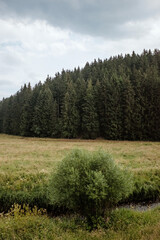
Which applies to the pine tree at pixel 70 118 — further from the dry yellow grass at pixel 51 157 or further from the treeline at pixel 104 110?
the dry yellow grass at pixel 51 157

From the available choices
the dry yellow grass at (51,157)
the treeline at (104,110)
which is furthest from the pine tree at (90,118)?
the dry yellow grass at (51,157)

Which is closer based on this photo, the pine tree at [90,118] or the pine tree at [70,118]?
the pine tree at [90,118]

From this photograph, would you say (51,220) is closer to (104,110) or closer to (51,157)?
(51,157)

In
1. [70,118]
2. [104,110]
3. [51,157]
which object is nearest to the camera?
[51,157]

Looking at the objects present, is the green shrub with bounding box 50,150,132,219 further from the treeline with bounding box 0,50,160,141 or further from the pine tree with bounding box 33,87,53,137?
the pine tree with bounding box 33,87,53,137

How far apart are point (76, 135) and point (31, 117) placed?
19451mm

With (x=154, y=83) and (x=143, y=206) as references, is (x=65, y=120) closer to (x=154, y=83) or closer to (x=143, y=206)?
(x=154, y=83)

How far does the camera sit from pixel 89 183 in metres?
6.64

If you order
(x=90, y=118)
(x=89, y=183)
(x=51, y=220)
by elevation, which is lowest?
(x=51, y=220)

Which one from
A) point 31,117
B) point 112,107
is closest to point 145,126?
point 112,107

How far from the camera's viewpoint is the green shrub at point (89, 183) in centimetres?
644

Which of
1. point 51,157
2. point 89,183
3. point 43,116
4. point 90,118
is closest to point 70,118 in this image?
point 90,118

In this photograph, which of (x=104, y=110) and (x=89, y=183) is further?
(x=104, y=110)

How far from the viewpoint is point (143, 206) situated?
993 cm
